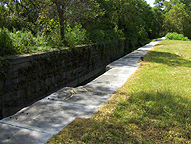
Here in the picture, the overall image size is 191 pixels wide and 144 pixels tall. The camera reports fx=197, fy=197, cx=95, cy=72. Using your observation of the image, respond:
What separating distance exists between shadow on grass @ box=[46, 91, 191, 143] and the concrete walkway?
0.25m

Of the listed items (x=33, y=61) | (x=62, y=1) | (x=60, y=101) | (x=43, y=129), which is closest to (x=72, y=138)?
(x=43, y=129)

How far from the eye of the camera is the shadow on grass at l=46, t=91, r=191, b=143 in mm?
3068

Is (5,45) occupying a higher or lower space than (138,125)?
higher

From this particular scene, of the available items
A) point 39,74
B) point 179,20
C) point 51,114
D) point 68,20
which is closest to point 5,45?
point 39,74

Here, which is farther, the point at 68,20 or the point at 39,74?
the point at 68,20

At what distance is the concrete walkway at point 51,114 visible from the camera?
313 cm

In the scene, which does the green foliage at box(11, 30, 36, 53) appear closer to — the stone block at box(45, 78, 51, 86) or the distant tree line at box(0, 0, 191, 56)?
the distant tree line at box(0, 0, 191, 56)

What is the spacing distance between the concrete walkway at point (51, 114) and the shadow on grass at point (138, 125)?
249 millimetres

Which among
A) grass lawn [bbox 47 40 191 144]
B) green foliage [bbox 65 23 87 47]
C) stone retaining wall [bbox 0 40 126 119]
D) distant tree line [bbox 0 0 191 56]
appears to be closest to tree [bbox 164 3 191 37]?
distant tree line [bbox 0 0 191 56]

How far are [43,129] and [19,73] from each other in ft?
7.21

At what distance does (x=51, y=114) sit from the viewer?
13.0 ft

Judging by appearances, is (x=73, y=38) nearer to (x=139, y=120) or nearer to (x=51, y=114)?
(x=51, y=114)

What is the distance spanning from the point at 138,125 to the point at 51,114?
5.65ft

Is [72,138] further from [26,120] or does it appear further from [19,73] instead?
[19,73]
